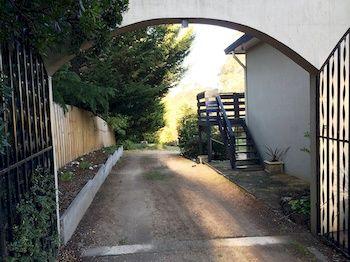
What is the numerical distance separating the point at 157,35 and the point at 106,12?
1465 cm

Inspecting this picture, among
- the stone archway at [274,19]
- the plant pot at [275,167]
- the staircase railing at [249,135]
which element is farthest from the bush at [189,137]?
the stone archway at [274,19]

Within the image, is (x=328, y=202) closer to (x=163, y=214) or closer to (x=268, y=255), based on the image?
(x=268, y=255)

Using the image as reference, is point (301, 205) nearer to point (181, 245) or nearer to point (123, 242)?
→ point (181, 245)

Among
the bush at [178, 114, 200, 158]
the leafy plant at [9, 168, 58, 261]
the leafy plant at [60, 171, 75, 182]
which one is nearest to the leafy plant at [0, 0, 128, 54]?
the leafy plant at [9, 168, 58, 261]

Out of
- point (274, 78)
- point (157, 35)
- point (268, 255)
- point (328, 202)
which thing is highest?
point (157, 35)

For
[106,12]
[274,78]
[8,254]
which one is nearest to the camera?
[8,254]

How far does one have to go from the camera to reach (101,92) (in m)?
10.9

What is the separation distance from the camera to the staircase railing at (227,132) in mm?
11070

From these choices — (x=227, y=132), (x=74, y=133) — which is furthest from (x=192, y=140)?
(x=74, y=133)

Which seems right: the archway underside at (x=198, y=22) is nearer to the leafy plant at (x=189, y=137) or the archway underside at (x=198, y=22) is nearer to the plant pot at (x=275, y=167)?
the plant pot at (x=275, y=167)

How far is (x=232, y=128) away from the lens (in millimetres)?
13617

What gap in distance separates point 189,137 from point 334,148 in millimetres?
11953

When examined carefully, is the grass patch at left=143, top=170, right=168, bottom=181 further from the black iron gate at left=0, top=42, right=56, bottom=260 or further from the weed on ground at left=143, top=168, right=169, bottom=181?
the black iron gate at left=0, top=42, right=56, bottom=260

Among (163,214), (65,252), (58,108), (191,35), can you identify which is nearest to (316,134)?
(163,214)
